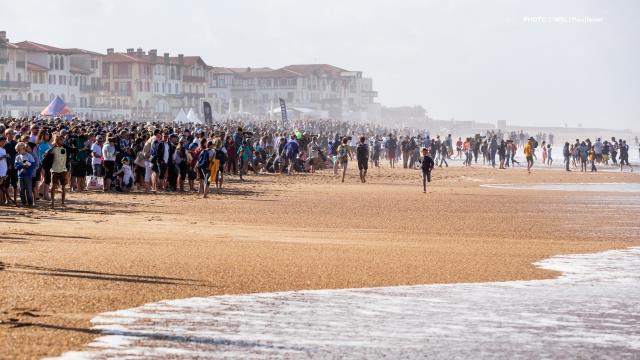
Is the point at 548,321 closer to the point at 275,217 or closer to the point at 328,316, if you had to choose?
the point at 328,316

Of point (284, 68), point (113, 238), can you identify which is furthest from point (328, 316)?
point (284, 68)

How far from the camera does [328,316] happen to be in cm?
1156

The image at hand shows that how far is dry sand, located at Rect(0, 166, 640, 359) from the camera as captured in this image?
12.1m

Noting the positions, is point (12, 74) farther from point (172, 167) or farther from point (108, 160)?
point (108, 160)

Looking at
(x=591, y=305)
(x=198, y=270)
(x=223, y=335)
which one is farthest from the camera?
(x=198, y=270)

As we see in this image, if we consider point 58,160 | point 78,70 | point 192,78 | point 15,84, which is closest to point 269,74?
point 192,78

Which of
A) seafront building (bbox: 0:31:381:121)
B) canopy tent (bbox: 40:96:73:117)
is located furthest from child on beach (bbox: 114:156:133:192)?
seafront building (bbox: 0:31:381:121)

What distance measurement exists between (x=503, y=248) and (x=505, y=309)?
5925 millimetres

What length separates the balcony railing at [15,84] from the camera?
117619 mm

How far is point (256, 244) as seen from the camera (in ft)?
57.5

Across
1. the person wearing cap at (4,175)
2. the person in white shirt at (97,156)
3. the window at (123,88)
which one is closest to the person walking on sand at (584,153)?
the person in white shirt at (97,156)

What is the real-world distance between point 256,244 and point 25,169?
630 cm

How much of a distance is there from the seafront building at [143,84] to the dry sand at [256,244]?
74.6 meters

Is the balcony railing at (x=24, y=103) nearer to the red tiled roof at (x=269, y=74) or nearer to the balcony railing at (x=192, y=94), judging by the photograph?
the balcony railing at (x=192, y=94)
